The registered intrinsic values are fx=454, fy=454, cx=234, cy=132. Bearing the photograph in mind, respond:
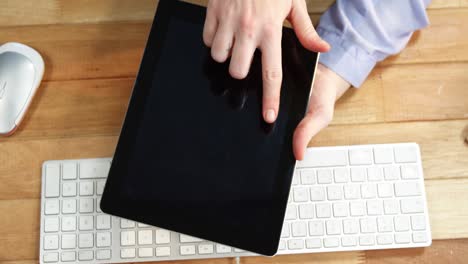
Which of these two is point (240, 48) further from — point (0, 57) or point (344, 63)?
point (0, 57)

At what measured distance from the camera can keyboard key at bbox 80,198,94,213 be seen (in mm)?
676

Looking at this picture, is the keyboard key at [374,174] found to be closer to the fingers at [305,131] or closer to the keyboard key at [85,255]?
the fingers at [305,131]

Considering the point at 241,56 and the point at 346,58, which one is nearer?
the point at 241,56

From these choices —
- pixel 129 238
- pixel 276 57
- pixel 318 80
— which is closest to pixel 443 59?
pixel 318 80

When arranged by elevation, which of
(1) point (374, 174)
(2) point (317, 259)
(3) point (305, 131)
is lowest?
(2) point (317, 259)

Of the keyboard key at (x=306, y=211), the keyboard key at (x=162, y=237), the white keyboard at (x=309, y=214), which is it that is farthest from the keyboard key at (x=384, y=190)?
the keyboard key at (x=162, y=237)

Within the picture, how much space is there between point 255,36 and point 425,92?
318 mm

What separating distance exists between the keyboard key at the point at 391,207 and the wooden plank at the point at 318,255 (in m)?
0.06

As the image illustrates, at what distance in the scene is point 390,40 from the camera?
2.30 feet

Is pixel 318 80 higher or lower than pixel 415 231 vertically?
higher

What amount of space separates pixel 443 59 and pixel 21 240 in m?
0.72

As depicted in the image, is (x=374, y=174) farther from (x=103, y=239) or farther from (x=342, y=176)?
(x=103, y=239)

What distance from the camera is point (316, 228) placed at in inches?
26.7

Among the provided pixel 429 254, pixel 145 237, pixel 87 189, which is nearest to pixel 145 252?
pixel 145 237
